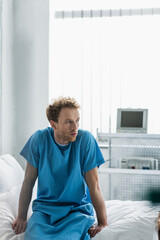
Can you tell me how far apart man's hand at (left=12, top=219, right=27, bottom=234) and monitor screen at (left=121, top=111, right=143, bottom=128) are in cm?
140

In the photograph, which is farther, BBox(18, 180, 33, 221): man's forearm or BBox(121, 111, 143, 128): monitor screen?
BBox(121, 111, 143, 128): monitor screen

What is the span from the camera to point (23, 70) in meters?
2.54

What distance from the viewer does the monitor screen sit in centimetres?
242

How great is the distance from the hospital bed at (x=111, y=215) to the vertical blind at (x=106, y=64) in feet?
3.95

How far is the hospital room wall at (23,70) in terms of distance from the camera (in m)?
2.21

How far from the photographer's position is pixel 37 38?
2.62 metres

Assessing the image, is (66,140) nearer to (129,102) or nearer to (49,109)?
(49,109)

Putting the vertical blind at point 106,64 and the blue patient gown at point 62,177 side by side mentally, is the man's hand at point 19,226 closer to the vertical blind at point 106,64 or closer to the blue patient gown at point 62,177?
the blue patient gown at point 62,177

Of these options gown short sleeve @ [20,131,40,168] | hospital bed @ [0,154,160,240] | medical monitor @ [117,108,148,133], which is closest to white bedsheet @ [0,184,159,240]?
hospital bed @ [0,154,160,240]

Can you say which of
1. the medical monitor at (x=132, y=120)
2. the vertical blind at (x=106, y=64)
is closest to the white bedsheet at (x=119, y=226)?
the medical monitor at (x=132, y=120)

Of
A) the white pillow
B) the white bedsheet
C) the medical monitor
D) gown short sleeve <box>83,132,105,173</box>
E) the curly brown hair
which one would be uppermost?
the curly brown hair

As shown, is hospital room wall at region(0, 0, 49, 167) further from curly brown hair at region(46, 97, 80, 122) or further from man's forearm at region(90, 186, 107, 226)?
man's forearm at region(90, 186, 107, 226)

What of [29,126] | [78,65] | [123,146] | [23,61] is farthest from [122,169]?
[23,61]

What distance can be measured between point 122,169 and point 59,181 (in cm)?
113
